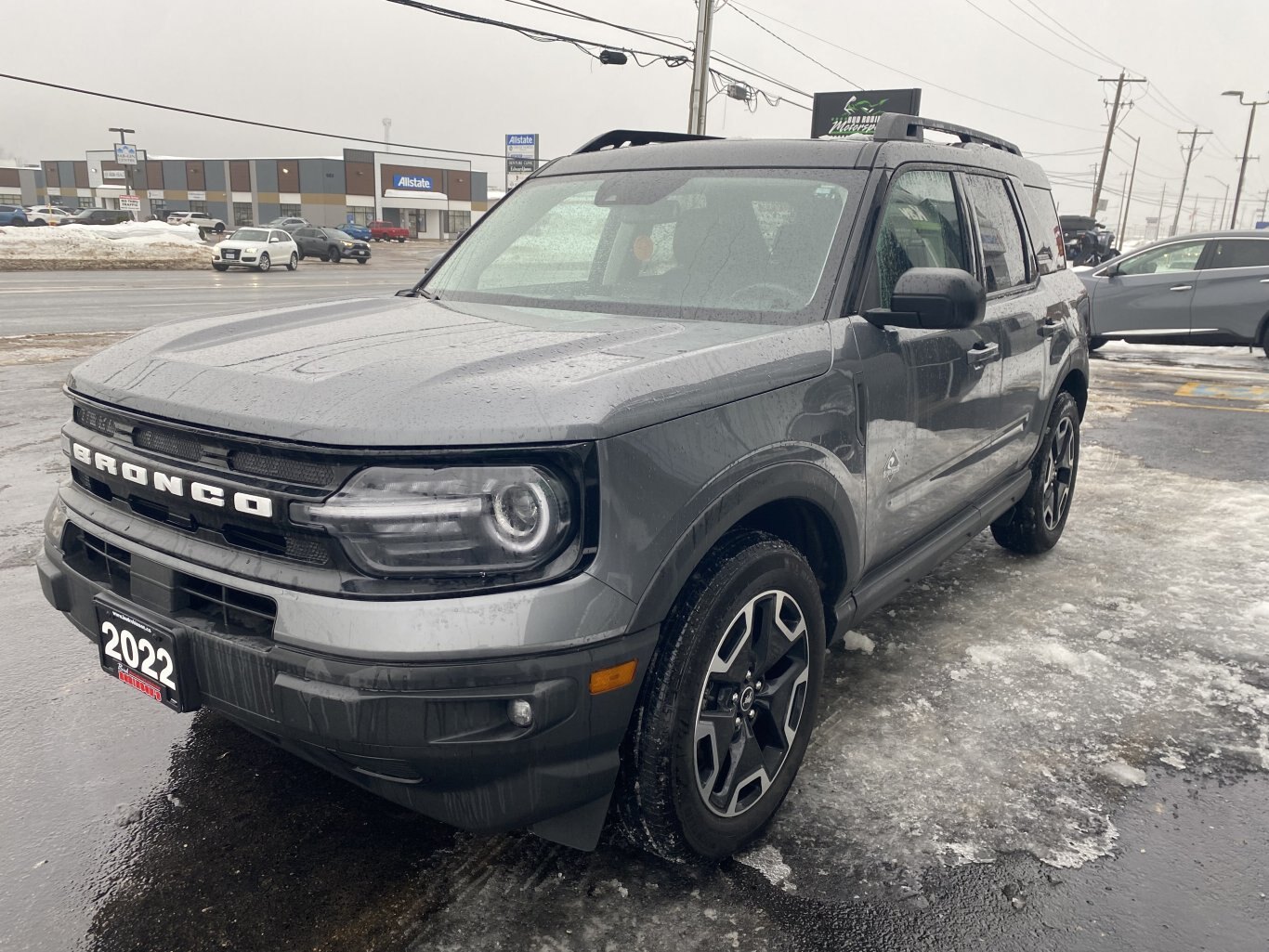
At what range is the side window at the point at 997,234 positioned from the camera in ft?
12.9

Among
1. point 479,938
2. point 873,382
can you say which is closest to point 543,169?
point 873,382

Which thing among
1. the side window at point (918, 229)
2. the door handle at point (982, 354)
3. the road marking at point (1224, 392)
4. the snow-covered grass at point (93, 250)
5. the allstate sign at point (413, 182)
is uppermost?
the allstate sign at point (413, 182)

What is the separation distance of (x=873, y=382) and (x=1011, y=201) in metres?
2.06

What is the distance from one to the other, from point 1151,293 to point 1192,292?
50cm

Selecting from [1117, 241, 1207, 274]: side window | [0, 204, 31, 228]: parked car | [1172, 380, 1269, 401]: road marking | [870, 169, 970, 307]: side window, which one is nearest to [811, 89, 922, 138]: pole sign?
[1117, 241, 1207, 274]: side window

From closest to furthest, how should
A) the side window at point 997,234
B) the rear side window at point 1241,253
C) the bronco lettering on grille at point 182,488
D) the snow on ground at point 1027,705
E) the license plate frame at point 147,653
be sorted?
1. the bronco lettering on grille at point 182,488
2. the license plate frame at point 147,653
3. the snow on ground at point 1027,705
4. the side window at point 997,234
5. the rear side window at point 1241,253

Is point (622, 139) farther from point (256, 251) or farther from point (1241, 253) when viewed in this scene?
point (256, 251)

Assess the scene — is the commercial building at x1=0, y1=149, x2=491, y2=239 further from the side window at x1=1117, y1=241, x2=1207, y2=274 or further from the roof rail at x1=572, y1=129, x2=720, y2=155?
the roof rail at x1=572, y1=129, x2=720, y2=155

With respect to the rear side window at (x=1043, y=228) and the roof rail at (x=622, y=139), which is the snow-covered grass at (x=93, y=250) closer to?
the roof rail at (x=622, y=139)

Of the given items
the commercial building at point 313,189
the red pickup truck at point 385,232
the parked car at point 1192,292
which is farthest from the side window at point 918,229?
the commercial building at point 313,189

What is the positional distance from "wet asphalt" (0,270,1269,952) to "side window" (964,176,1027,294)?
1897mm

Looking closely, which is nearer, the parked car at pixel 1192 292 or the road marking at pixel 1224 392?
the road marking at pixel 1224 392

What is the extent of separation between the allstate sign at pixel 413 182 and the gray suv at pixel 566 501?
85.0 meters

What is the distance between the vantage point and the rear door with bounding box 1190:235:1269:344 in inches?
507
